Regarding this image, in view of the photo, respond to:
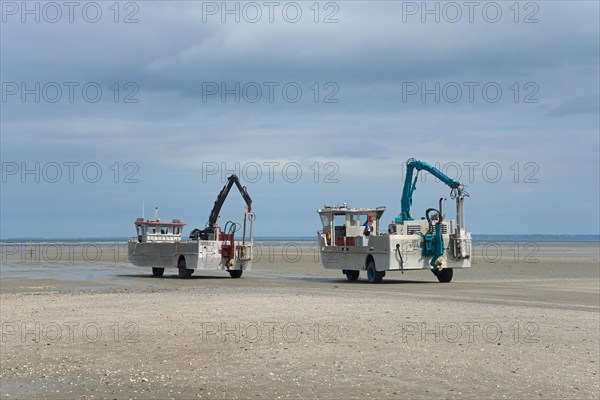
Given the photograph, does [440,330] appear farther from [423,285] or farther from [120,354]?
[423,285]

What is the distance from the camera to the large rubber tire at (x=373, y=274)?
120 ft

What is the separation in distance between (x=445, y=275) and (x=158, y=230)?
14988mm

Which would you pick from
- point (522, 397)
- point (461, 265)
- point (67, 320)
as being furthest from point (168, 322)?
point (461, 265)

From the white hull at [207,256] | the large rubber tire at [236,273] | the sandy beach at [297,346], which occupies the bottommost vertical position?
the sandy beach at [297,346]

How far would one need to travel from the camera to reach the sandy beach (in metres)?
13.1

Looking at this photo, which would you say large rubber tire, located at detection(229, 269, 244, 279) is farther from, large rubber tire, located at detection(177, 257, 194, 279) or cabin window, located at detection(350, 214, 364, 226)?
cabin window, located at detection(350, 214, 364, 226)

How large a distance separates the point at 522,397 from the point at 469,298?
14939mm

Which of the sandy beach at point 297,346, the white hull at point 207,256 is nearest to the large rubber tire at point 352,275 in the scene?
the white hull at point 207,256

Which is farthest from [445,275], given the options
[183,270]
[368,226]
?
[183,270]

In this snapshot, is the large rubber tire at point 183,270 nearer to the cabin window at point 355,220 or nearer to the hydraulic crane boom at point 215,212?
the hydraulic crane boom at point 215,212

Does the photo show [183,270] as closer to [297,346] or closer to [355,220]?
[355,220]

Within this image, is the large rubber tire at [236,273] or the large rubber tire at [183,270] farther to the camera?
the large rubber tire at [183,270]

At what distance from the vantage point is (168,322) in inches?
772

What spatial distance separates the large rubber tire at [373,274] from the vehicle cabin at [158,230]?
1220cm
